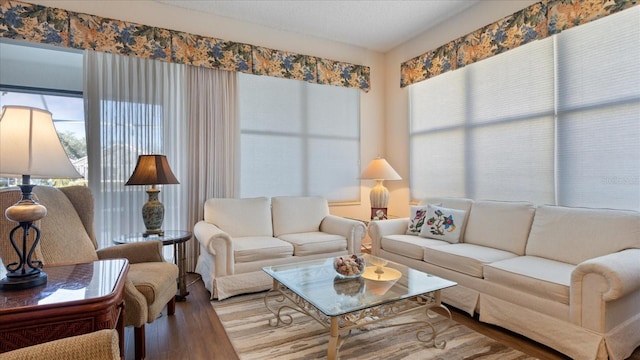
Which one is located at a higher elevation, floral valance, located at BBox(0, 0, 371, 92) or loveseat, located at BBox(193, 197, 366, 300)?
floral valance, located at BBox(0, 0, 371, 92)

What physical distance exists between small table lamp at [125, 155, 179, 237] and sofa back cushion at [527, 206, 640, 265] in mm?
3108

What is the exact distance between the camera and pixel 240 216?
337cm

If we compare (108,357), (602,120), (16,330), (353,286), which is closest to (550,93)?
(602,120)

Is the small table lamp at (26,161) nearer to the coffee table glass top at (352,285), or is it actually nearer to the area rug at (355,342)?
the area rug at (355,342)

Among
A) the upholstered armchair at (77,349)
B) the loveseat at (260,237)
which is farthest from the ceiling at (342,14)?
the upholstered armchair at (77,349)

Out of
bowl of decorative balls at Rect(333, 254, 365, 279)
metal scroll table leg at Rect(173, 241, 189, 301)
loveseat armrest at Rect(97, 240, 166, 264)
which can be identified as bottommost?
metal scroll table leg at Rect(173, 241, 189, 301)

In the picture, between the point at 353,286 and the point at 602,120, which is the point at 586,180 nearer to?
the point at 602,120

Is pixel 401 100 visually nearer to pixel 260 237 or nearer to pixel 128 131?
pixel 260 237

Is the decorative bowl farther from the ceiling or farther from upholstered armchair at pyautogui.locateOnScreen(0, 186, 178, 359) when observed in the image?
the ceiling

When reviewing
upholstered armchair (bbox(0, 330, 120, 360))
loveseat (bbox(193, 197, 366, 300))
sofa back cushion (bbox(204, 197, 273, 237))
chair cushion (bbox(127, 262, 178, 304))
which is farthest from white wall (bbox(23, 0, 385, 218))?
upholstered armchair (bbox(0, 330, 120, 360))

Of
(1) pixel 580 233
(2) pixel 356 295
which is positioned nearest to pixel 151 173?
(2) pixel 356 295

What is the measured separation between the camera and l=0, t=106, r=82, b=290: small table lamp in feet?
4.12

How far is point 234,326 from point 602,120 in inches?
128

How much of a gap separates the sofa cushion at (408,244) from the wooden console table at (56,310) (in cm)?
235
